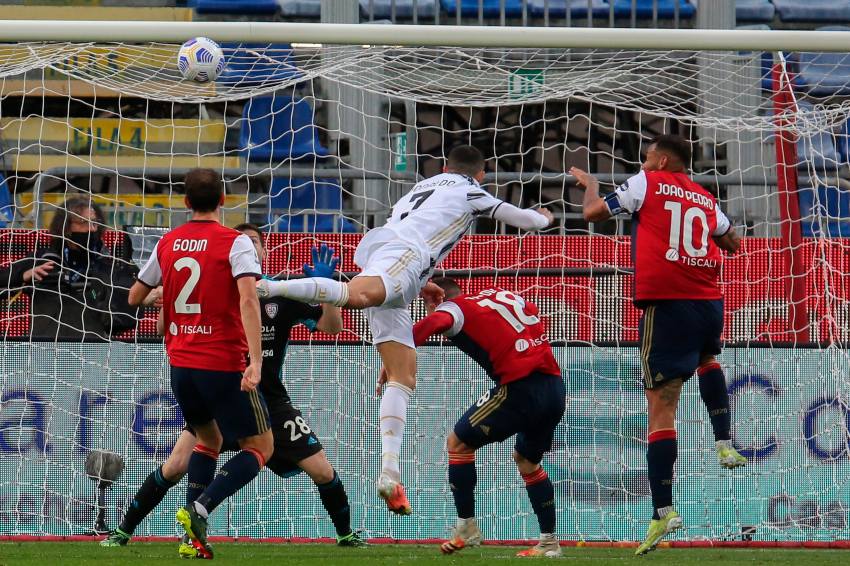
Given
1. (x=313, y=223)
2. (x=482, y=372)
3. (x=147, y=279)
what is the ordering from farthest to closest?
(x=313, y=223), (x=482, y=372), (x=147, y=279)

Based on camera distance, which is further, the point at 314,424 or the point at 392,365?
the point at 314,424

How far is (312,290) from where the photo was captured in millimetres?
6457

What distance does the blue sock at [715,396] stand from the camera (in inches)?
287

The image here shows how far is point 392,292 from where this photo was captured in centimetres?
675

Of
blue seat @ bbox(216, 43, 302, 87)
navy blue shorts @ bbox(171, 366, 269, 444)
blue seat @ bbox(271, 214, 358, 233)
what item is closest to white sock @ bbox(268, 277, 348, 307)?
navy blue shorts @ bbox(171, 366, 269, 444)

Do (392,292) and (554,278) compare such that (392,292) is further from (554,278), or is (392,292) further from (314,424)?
(554,278)

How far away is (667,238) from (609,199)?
0.39 meters

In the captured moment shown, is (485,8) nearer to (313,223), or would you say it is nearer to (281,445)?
(313,223)

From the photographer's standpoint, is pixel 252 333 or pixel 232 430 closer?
pixel 252 333

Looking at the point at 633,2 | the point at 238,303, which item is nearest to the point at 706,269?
the point at 238,303

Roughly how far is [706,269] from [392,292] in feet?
5.79

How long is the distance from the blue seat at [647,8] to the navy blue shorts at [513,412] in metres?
7.51

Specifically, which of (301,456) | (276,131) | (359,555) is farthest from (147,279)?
(276,131)

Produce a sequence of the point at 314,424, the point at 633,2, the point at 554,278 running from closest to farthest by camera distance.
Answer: the point at 314,424, the point at 554,278, the point at 633,2
